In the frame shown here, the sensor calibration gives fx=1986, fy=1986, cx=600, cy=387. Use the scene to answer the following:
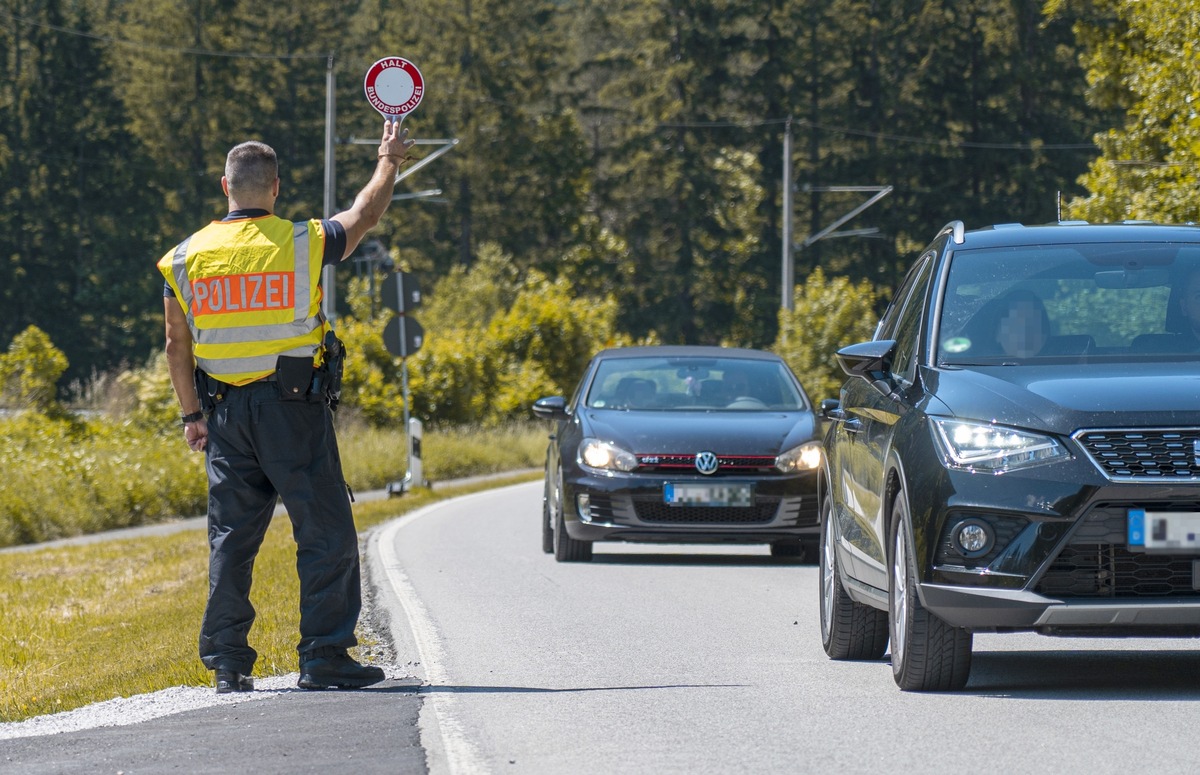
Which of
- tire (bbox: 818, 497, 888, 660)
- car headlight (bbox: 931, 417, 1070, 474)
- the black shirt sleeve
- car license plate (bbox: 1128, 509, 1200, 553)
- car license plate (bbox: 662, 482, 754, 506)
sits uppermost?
the black shirt sleeve

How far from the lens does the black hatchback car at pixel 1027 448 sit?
6.51m

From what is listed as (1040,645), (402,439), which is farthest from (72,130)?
(1040,645)

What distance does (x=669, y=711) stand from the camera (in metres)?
6.99

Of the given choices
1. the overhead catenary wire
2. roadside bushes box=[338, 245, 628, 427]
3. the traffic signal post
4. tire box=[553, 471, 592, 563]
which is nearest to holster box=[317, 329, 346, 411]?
tire box=[553, 471, 592, 563]

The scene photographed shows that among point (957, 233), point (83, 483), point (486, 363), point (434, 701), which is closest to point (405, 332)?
point (83, 483)

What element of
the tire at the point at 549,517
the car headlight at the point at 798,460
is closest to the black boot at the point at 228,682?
the car headlight at the point at 798,460

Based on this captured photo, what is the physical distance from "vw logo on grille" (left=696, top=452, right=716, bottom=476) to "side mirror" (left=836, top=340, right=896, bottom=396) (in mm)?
5541

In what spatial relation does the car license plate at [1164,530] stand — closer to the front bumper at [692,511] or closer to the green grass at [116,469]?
the front bumper at [692,511]

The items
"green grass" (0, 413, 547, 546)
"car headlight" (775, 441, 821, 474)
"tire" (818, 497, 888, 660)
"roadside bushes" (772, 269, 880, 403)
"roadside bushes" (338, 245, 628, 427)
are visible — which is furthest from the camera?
"roadside bushes" (772, 269, 880, 403)

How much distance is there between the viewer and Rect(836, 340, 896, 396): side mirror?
7.65m

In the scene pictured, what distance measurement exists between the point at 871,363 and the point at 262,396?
7.69 ft

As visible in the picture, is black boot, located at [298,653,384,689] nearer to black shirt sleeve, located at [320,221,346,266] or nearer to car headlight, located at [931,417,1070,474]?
black shirt sleeve, located at [320,221,346,266]

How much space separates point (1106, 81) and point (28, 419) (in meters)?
17.8

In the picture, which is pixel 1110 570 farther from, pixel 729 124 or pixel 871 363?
pixel 729 124
